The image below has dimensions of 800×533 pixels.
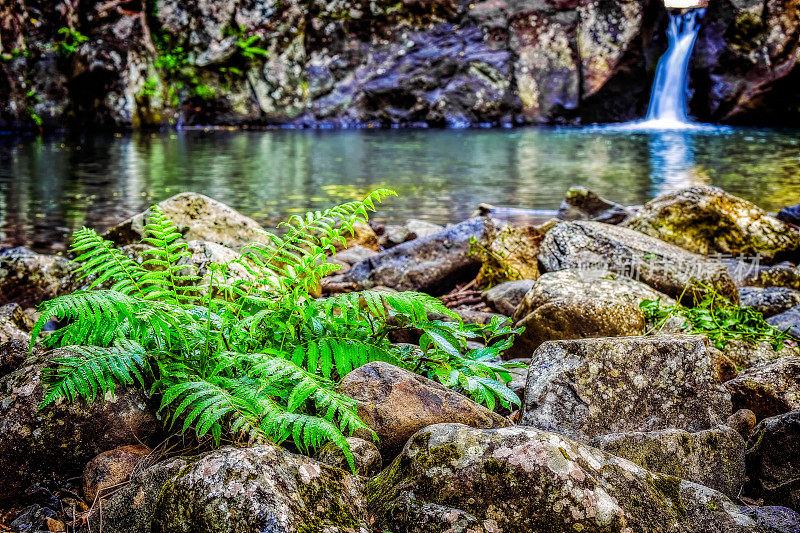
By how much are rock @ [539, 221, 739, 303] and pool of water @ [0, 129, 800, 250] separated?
5.20m

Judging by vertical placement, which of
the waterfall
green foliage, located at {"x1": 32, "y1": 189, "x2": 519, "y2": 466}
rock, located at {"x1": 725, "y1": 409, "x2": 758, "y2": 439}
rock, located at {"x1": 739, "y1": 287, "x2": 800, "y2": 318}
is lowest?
rock, located at {"x1": 725, "y1": 409, "x2": 758, "y2": 439}

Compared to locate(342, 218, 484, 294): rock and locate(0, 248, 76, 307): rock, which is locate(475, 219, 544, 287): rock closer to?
locate(342, 218, 484, 294): rock

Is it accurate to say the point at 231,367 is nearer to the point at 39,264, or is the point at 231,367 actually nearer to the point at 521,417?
the point at 521,417

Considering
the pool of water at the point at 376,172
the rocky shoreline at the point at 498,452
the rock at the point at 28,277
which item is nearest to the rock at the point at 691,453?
the rocky shoreline at the point at 498,452

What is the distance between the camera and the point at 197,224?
581 centimetres

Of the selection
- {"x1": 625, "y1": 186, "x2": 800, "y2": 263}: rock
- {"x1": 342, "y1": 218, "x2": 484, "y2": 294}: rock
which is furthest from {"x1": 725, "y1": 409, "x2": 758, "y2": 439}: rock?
{"x1": 625, "y1": 186, "x2": 800, "y2": 263}: rock

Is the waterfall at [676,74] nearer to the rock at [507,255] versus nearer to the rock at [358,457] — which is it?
the rock at [507,255]

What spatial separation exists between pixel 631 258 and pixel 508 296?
94 cm

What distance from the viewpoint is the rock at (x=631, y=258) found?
412 cm

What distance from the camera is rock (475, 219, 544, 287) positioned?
5.11 metres

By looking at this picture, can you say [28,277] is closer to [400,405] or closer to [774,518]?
[400,405]

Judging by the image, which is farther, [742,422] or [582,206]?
[582,206]

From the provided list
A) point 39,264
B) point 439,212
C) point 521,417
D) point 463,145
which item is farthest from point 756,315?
point 463,145

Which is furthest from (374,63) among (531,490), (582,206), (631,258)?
(531,490)
